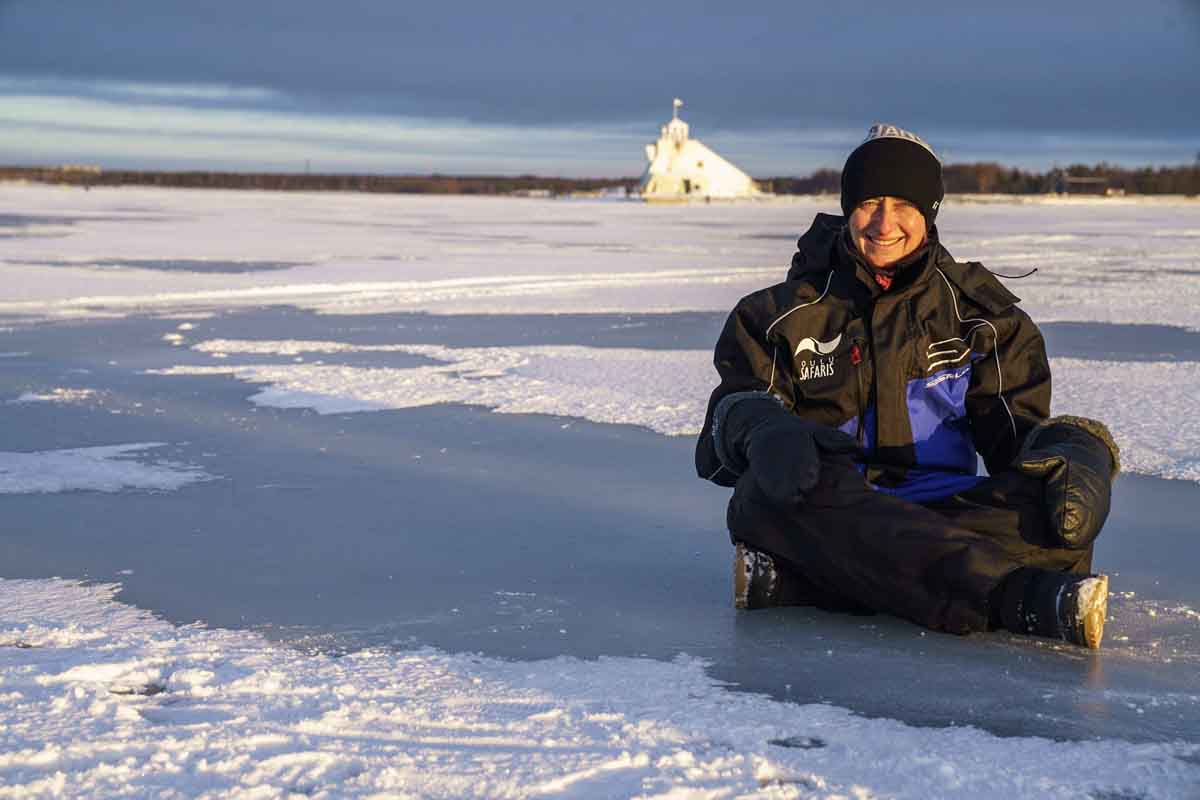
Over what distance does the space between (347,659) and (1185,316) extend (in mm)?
8997

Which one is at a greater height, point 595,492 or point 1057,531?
point 1057,531

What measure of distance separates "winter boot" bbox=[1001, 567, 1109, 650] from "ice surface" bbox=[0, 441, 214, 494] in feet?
9.07

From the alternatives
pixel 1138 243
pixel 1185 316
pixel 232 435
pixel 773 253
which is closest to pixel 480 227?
pixel 773 253

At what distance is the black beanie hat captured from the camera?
3277mm

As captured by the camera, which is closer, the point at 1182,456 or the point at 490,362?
the point at 1182,456

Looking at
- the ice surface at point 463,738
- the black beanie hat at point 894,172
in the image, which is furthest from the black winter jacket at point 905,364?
the ice surface at point 463,738

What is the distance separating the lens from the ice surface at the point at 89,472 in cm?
461

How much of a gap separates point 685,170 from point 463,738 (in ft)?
270

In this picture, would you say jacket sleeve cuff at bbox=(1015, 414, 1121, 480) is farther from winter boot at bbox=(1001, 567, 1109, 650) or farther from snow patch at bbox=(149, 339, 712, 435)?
snow patch at bbox=(149, 339, 712, 435)

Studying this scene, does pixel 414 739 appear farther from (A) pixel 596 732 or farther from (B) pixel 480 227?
(B) pixel 480 227

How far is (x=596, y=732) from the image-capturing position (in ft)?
7.94

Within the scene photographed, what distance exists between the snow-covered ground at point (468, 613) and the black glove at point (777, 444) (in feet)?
1.10

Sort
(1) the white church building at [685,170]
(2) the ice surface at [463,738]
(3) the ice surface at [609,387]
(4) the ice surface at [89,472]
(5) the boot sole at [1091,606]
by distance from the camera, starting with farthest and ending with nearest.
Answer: (1) the white church building at [685,170] → (3) the ice surface at [609,387] → (4) the ice surface at [89,472] → (5) the boot sole at [1091,606] → (2) the ice surface at [463,738]

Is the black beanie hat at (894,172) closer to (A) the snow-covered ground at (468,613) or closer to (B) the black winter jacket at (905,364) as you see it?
(B) the black winter jacket at (905,364)
